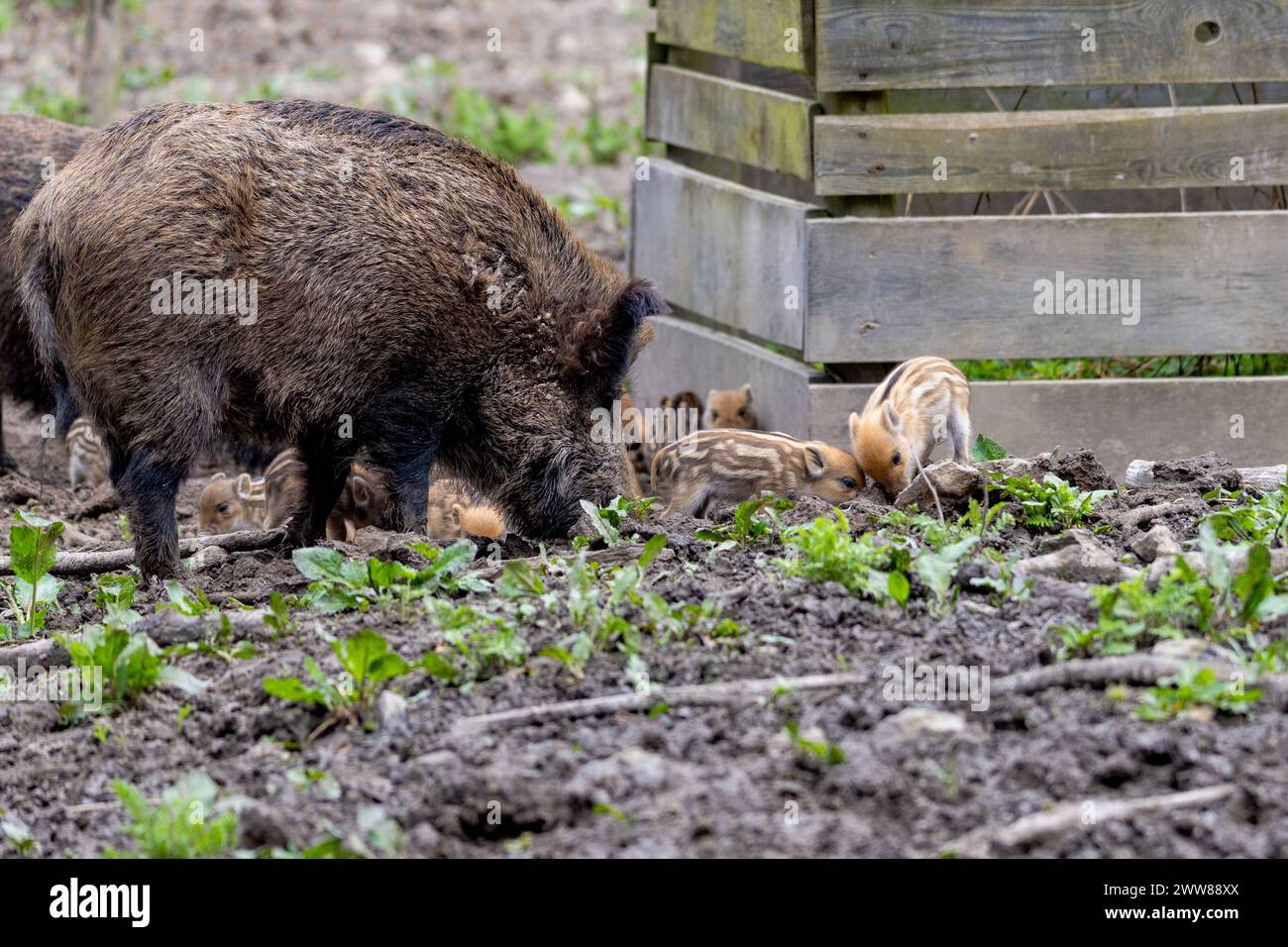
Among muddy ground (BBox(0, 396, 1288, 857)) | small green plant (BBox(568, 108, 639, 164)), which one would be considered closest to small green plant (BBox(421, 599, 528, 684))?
muddy ground (BBox(0, 396, 1288, 857))

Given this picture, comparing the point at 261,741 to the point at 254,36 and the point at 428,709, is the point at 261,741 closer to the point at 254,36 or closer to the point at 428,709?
the point at 428,709

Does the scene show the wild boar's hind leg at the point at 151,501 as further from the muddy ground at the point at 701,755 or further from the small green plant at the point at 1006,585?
the small green plant at the point at 1006,585

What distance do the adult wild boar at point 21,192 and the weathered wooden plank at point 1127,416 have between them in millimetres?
3723

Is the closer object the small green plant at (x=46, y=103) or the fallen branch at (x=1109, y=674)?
the fallen branch at (x=1109, y=674)

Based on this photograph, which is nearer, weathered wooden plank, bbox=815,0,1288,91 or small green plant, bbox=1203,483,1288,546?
small green plant, bbox=1203,483,1288,546

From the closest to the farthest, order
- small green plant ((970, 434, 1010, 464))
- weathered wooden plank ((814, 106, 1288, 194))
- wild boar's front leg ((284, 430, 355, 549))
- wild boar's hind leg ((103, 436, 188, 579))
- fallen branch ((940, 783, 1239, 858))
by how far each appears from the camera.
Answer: fallen branch ((940, 783, 1239, 858))
wild boar's hind leg ((103, 436, 188, 579))
small green plant ((970, 434, 1010, 464))
wild boar's front leg ((284, 430, 355, 549))
weathered wooden plank ((814, 106, 1288, 194))

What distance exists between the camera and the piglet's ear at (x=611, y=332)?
5871 millimetres

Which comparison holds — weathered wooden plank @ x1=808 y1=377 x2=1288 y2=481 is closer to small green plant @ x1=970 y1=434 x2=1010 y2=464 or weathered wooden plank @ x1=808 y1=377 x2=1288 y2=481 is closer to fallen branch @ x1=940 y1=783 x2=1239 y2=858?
small green plant @ x1=970 y1=434 x2=1010 y2=464

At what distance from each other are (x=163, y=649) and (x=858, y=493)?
→ 2816 mm

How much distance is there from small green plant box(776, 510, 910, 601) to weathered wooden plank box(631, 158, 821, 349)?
2394 millimetres

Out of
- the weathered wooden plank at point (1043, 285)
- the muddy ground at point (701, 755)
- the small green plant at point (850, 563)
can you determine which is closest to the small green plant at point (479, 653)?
the muddy ground at point (701, 755)

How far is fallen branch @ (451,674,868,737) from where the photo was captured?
3.43m

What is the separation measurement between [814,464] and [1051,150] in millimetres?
1595

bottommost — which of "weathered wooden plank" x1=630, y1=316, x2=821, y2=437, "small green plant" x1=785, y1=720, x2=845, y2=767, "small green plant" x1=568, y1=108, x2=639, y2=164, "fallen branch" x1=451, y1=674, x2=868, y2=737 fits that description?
"small green plant" x1=785, y1=720, x2=845, y2=767
